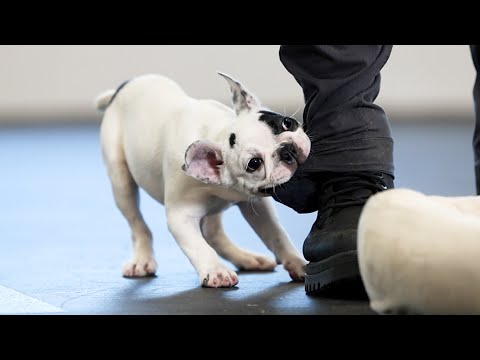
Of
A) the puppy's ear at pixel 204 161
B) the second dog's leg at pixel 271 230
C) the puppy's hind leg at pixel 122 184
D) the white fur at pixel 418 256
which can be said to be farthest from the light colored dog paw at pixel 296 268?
the white fur at pixel 418 256

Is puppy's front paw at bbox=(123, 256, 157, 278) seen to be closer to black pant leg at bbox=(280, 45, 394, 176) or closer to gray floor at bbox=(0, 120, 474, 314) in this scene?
gray floor at bbox=(0, 120, 474, 314)

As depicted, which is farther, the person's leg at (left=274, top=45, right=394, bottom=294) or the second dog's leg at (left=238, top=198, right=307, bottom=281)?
the second dog's leg at (left=238, top=198, right=307, bottom=281)

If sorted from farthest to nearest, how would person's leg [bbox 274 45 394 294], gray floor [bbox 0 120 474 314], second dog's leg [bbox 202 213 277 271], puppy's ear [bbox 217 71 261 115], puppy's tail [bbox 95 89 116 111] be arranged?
puppy's tail [bbox 95 89 116 111] → second dog's leg [bbox 202 213 277 271] → puppy's ear [bbox 217 71 261 115] → person's leg [bbox 274 45 394 294] → gray floor [bbox 0 120 474 314]

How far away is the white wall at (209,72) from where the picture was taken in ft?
25.3

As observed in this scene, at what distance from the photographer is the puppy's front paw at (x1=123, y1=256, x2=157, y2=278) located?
256 centimetres

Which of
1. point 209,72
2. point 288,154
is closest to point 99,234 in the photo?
point 288,154

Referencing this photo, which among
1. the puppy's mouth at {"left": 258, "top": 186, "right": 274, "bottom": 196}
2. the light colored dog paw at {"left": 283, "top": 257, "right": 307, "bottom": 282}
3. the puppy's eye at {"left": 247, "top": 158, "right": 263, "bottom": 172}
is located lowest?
the light colored dog paw at {"left": 283, "top": 257, "right": 307, "bottom": 282}

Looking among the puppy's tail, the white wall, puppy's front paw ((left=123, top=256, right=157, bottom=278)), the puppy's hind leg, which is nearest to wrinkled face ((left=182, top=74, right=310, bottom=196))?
puppy's front paw ((left=123, top=256, right=157, bottom=278))

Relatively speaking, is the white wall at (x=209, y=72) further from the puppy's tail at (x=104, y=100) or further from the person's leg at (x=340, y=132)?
the person's leg at (x=340, y=132)

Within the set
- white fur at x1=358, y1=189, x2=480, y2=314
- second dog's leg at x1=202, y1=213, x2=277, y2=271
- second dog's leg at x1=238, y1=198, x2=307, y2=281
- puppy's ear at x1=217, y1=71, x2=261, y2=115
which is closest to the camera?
white fur at x1=358, y1=189, x2=480, y2=314

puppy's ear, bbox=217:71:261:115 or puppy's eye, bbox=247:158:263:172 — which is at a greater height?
puppy's ear, bbox=217:71:261:115
